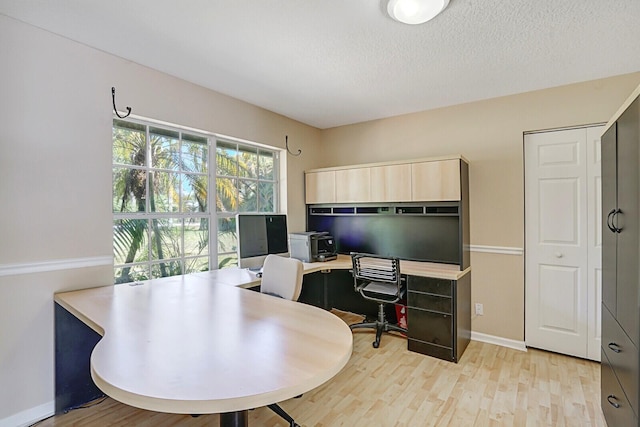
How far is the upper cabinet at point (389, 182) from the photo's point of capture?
2996 mm

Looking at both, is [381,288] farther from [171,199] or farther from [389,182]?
[171,199]

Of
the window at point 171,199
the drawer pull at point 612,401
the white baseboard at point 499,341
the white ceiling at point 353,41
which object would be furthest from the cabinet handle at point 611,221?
the window at point 171,199

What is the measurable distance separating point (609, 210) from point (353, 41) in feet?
6.05

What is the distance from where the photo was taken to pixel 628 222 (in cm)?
147

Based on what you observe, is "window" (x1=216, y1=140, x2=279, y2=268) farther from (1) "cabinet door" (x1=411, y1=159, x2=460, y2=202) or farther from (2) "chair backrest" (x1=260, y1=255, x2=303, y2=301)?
(1) "cabinet door" (x1=411, y1=159, x2=460, y2=202)

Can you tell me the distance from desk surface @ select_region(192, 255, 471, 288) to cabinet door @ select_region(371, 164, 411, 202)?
702 mm

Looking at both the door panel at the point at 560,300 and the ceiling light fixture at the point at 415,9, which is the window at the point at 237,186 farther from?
the door panel at the point at 560,300

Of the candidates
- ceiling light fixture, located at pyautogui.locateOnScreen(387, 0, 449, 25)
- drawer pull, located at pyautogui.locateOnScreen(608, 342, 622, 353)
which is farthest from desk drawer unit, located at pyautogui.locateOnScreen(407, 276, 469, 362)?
ceiling light fixture, located at pyautogui.locateOnScreen(387, 0, 449, 25)

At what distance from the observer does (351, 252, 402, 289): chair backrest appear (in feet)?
9.63

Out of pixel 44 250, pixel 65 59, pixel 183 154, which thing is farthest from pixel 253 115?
pixel 44 250

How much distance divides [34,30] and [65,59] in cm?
20

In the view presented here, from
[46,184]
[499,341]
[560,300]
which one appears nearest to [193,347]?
[46,184]

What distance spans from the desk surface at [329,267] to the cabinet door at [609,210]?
3.44 ft

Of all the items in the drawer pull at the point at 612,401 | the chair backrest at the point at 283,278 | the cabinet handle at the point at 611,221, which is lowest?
the drawer pull at the point at 612,401
